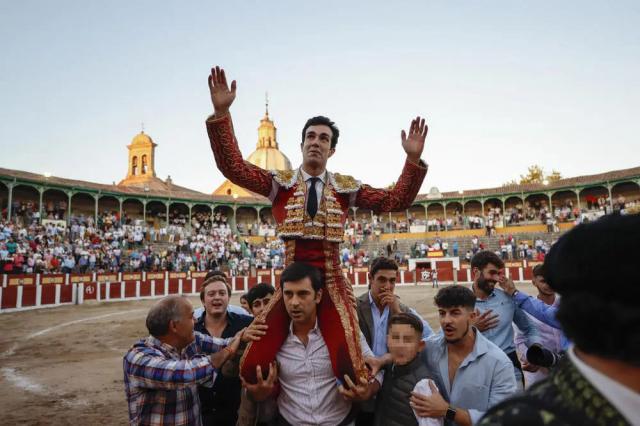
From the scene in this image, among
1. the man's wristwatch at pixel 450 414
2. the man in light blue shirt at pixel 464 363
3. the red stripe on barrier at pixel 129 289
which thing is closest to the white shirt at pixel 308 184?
the man in light blue shirt at pixel 464 363

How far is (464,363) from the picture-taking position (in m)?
2.11

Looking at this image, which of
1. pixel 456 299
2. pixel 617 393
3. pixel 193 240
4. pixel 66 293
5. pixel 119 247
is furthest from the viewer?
pixel 193 240

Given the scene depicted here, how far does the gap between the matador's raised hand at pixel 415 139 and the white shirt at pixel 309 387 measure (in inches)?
44.5

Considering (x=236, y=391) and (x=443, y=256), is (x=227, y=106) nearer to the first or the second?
(x=236, y=391)

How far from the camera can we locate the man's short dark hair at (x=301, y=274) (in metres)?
2.00

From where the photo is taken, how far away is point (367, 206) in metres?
2.63

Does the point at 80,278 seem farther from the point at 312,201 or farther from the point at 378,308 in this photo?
the point at 312,201

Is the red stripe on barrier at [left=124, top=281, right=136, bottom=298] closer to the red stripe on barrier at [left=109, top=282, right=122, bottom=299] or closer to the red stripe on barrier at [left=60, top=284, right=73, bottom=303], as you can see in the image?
the red stripe on barrier at [left=109, top=282, right=122, bottom=299]

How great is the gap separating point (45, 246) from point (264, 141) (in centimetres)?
3878

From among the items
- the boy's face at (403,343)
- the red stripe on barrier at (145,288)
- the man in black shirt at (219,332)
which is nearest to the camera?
the boy's face at (403,343)

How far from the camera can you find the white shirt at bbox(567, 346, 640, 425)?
0.65 m

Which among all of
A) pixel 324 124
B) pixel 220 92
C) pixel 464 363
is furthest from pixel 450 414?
pixel 220 92

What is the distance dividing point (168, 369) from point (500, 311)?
2.28 metres

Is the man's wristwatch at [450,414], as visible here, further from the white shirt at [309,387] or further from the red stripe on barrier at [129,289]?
the red stripe on barrier at [129,289]
